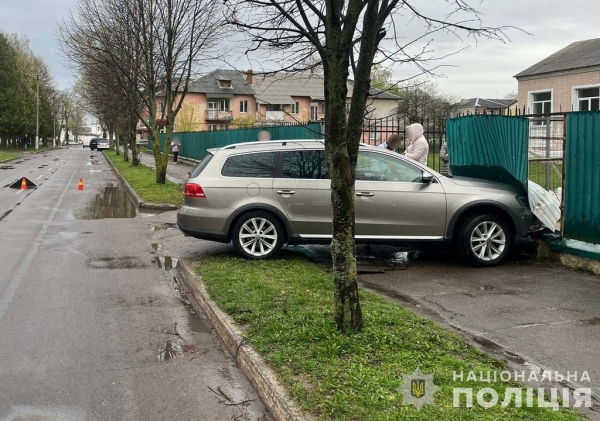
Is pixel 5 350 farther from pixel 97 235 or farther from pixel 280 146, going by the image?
pixel 97 235

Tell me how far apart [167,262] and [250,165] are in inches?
84.6

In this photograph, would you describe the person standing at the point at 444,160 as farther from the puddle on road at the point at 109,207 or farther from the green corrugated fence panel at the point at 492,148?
the puddle on road at the point at 109,207

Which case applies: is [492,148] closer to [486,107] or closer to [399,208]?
[399,208]

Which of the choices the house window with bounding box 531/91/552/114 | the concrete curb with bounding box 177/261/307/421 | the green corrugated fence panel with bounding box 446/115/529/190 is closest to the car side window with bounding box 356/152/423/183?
the green corrugated fence panel with bounding box 446/115/529/190

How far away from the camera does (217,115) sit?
73625 millimetres

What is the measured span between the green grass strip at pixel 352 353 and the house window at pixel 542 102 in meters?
28.1

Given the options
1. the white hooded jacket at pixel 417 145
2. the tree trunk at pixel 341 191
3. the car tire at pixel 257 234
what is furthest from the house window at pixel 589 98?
the tree trunk at pixel 341 191

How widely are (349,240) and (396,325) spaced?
3.50 ft

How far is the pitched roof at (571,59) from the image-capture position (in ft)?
94.3

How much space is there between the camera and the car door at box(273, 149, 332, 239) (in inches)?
343

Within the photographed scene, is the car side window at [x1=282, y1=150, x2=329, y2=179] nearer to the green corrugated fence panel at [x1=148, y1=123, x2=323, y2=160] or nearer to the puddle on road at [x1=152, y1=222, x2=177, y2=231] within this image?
the green corrugated fence panel at [x1=148, y1=123, x2=323, y2=160]

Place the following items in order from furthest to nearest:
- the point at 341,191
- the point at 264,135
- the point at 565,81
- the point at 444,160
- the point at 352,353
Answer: the point at 565,81
the point at 264,135
the point at 444,160
the point at 341,191
the point at 352,353

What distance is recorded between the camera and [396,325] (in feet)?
18.1

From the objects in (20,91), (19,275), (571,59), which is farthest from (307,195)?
(20,91)
